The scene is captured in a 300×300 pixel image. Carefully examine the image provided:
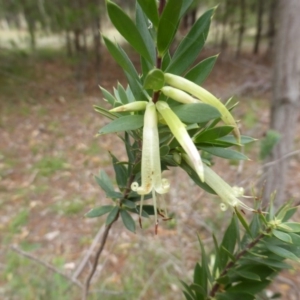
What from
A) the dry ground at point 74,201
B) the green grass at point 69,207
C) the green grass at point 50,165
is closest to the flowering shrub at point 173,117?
the dry ground at point 74,201

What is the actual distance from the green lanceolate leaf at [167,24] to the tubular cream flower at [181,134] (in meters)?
0.06

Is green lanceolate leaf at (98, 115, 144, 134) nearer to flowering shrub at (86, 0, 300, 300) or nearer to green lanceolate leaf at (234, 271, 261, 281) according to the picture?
flowering shrub at (86, 0, 300, 300)

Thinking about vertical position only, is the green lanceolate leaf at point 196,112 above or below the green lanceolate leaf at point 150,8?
below

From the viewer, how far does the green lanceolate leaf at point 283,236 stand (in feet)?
1.34

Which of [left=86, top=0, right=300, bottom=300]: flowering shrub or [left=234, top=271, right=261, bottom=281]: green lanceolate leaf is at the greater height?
[left=86, top=0, right=300, bottom=300]: flowering shrub

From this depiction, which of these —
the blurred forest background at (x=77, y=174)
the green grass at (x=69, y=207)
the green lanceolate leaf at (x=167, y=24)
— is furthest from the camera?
the green grass at (x=69, y=207)

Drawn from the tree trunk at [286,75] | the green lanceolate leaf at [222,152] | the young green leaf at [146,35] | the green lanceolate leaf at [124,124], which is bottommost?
the tree trunk at [286,75]

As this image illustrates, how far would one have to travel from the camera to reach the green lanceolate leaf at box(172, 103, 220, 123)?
1.08ft

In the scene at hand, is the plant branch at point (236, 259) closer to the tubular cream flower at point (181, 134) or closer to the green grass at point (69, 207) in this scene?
the tubular cream flower at point (181, 134)

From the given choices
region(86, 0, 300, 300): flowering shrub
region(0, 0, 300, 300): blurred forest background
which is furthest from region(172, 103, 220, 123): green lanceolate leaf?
region(0, 0, 300, 300): blurred forest background

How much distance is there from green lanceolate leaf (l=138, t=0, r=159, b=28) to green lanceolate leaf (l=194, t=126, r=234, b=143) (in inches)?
5.1

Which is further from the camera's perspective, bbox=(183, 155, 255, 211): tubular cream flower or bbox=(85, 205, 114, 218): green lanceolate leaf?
bbox=(85, 205, 114, 218): green lanceolate leaf

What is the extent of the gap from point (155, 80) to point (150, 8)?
0.07 meters

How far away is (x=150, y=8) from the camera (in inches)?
12.9
